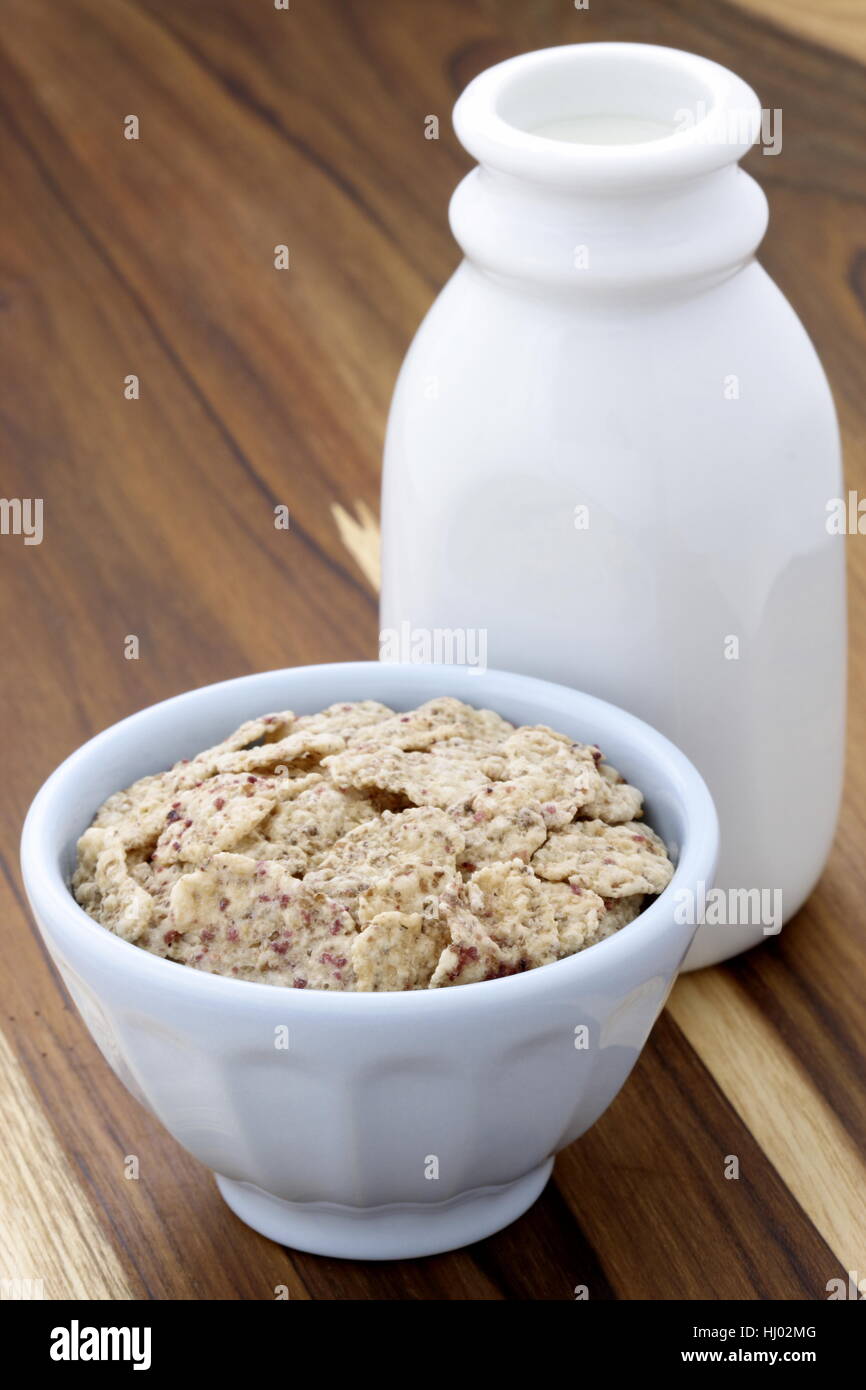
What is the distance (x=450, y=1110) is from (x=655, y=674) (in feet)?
0.82

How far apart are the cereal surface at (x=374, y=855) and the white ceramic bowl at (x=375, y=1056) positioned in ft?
0.06

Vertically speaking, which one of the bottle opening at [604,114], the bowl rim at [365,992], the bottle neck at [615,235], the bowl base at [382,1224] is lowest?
the bowl base at [382,1224]

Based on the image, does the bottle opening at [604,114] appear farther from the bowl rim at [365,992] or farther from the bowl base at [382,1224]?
the bowl base at [382,1224]

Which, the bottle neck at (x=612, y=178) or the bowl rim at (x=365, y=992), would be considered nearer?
the bowl rim at (x=365, y=992)

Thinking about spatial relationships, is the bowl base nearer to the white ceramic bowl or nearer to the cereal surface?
the white ceramic bowl

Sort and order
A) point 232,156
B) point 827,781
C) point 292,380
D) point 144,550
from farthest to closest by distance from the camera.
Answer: point 232,156, point 292,380, point 144,550, point 827,781

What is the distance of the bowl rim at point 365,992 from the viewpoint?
66cm

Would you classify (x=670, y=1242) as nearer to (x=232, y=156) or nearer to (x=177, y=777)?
(x=177, y=777)

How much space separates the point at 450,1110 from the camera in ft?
2.28

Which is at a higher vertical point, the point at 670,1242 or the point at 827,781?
the point at 827,781

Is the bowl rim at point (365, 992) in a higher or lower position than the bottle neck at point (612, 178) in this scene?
lower

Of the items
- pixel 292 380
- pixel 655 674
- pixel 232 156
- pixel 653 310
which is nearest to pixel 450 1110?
pixel 655 674

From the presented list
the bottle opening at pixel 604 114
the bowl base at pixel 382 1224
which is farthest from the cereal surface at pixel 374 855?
the bottle opening at pixel 604 114

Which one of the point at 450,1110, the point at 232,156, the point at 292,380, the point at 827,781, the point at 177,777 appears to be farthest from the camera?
the point at 232,156
